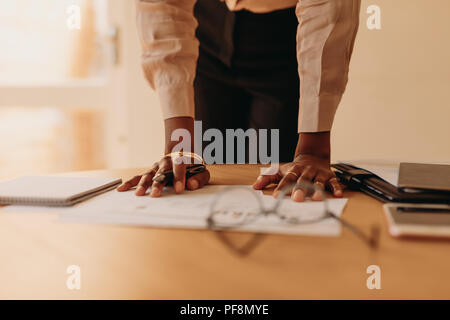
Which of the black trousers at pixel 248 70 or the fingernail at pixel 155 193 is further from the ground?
the black trousers at pixel 248 70

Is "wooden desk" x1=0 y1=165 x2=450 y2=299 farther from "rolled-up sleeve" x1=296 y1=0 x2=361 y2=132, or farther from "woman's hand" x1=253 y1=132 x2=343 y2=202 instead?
"rolled-up sleeve" x1=296 y1=0 x2=361 y2=132

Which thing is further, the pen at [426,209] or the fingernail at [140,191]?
the fingernail at [140,191]

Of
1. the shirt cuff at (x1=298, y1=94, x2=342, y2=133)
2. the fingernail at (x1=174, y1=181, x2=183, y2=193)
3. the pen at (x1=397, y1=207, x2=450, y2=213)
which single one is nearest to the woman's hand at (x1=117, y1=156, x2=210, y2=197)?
the fingernail at (x1=174, y1=181, x2=183, y2=193)

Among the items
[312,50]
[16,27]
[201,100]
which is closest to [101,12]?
[16,27]

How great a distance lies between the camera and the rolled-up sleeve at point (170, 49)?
92cm

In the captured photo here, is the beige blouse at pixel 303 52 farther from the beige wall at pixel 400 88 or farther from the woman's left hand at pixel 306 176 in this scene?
the beige wall at pixel 400 88

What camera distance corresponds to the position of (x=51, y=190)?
2.22 feet

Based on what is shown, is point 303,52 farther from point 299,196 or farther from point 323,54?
point 299,196

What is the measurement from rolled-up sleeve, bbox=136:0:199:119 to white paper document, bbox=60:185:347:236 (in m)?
0.30

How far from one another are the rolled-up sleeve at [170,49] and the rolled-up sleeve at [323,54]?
0.27 meters

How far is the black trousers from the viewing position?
1194 mm

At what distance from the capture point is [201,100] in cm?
126

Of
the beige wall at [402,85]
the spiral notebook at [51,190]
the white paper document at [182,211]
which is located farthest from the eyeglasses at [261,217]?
the beige wall at [402,85]
